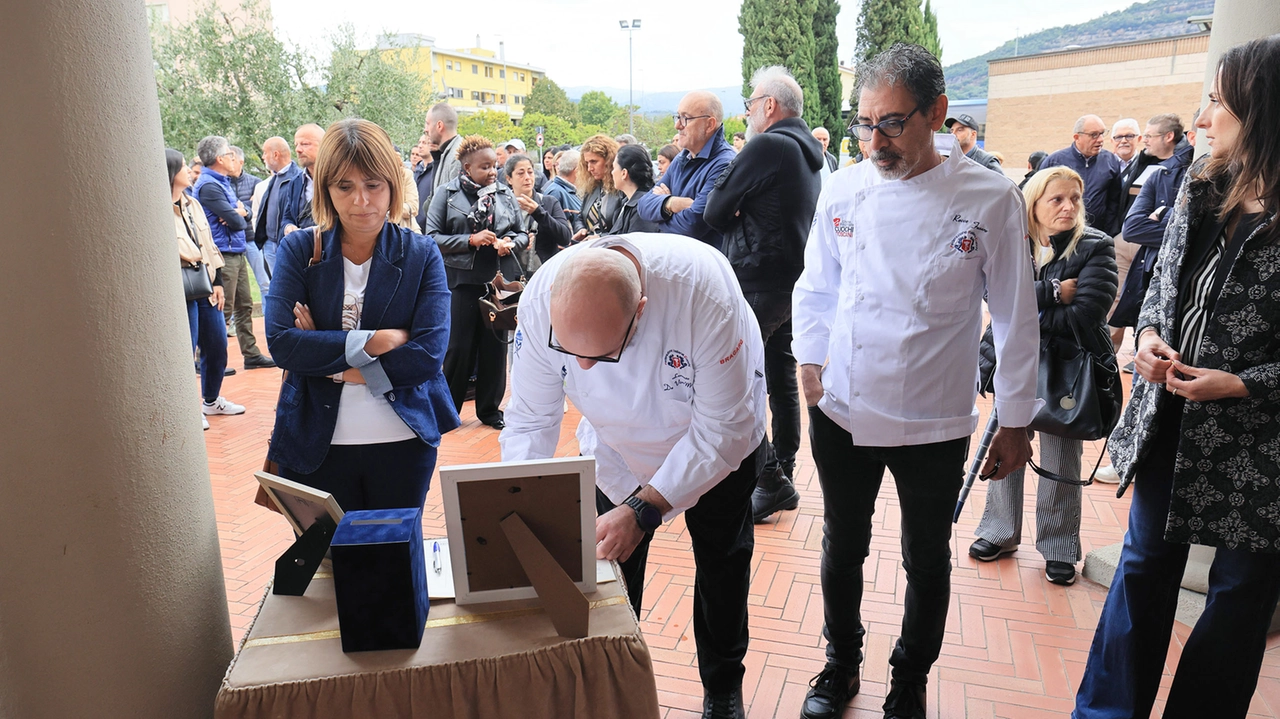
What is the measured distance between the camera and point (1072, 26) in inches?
4459

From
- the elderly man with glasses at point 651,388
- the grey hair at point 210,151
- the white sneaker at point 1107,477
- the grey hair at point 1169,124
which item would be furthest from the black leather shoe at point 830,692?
the grey hair at point 210,151

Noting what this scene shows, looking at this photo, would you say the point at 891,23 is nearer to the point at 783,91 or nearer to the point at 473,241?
the point at 473,241

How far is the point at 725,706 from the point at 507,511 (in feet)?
3.95

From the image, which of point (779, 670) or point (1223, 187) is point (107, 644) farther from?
point (1223, 187)

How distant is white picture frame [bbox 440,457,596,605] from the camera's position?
1.53 m

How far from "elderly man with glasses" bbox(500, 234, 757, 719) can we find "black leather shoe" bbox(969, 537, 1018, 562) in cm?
181

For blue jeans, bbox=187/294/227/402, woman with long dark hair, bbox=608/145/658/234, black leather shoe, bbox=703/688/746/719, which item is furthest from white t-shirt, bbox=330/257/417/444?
blue jeans, bbox=187/294/227/402

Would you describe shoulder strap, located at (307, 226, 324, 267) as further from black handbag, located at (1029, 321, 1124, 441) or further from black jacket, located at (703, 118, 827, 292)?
black handbag, located at (1029, 321, 1124, 441)

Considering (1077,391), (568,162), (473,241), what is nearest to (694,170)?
(473,241)

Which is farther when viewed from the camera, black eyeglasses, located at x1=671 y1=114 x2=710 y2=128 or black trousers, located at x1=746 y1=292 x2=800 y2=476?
black eyeglasses, located at x1=671 y1=114 x2=710 y2=128

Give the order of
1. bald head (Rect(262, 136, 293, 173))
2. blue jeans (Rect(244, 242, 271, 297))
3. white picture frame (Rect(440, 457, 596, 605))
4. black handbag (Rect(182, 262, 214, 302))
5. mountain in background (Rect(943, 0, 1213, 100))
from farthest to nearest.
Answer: mountain in background (Rect(943, 0, 1213, 100)), blue jeans (Rect(244, 242, 271, 297)), bald head (Rect(262, 136, 293, 173)), black handbag (Rect(182, 262, 214, 302)), white picture frame (Rect(440, 457, 596, 605))

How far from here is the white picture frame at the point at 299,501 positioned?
5.33ft

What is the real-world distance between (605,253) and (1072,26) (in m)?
135

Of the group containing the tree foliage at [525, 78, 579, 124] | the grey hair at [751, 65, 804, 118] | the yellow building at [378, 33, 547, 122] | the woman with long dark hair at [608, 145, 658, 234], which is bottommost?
the woman with long dark hair at [608, 145, 658, 234]
